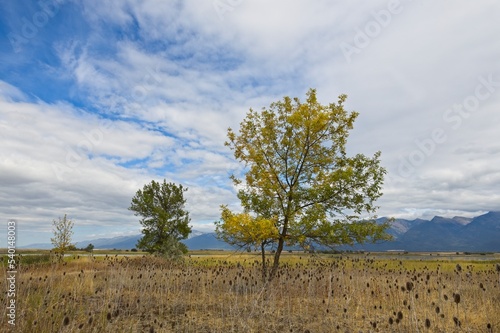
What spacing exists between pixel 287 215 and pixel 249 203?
6.12ft

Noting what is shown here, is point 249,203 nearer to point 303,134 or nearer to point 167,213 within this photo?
point 303,134

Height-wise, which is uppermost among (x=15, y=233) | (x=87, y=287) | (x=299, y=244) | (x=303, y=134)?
(x=303, y=134)

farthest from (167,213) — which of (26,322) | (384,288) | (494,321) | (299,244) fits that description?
(494,321)

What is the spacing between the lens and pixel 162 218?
3073 centimetres

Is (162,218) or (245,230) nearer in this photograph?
(245,230)

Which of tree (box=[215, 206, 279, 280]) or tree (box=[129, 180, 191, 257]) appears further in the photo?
tree (box=[129, 180, 191, 257])

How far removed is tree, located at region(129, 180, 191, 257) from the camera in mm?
30609

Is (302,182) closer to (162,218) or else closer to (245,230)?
(245,230)

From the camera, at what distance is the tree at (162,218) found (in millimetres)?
30609

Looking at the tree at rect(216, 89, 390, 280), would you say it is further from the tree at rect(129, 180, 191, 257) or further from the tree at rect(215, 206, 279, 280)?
the tree at rect(129, 180, 191, 257)

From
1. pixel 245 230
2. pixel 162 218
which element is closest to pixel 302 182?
pixel 245 230

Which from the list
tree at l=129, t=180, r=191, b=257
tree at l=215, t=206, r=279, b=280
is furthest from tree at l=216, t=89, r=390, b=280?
tree at l=129, t=180, r=191, b=257

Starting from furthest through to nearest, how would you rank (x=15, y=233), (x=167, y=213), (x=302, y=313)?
1. (x=167, y=213)
2. (x=302, y=313)
3. (x=15, y=233)

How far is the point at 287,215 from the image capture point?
13.6m
